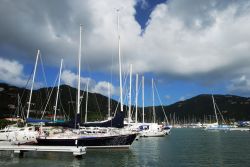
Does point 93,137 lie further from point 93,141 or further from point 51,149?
point 51,149

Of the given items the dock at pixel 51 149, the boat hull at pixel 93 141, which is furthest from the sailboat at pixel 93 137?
the dock at pixel 51 149

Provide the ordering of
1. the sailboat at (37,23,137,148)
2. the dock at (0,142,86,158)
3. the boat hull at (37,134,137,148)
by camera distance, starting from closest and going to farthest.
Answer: the dock at (0,142,86,158), the boat hull at (37,134,137,148), the sailboat at (37,23,137,148)

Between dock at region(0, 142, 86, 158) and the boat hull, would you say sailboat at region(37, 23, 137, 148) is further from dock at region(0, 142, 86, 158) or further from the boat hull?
dock at region(0, 142, 86, 158)

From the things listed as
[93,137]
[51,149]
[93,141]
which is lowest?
[51,149]

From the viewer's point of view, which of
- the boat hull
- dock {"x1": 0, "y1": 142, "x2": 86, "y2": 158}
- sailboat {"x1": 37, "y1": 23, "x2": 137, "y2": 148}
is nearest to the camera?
dock {"x1": 0, "y1": 142, "x2": 86, "y2": 158}

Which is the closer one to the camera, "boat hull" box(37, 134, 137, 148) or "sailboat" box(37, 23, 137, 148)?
"boat hull" box(37, 134, 137, 148)

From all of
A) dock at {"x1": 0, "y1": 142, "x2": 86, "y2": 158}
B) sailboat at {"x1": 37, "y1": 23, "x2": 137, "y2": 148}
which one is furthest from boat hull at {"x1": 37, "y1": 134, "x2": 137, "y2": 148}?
dock at {"x1": 0, "y1": 142, "x2": 86, "y2": 158}

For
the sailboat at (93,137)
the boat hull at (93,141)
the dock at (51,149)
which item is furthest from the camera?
the sailboat at (93,137)

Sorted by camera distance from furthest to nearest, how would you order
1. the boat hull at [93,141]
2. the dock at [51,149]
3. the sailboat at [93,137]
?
the sailboat at [93,137] → the boat hull at [93,141] → the dock at [51,149]

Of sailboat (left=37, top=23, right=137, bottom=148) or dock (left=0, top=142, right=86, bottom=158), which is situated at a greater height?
sailboat (left=37, top=23, right=137, bottom=148)

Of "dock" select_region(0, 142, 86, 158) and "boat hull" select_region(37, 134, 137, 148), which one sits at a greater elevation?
"boat hull" select_region(37, 134, 137, 148)

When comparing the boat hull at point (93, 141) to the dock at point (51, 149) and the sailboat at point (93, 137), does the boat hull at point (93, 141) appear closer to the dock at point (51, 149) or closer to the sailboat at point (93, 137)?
the sailboat at point (93, 137)

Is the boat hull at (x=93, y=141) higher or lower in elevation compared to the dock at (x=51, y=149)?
higher

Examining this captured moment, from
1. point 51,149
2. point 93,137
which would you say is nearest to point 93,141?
point 93,137
